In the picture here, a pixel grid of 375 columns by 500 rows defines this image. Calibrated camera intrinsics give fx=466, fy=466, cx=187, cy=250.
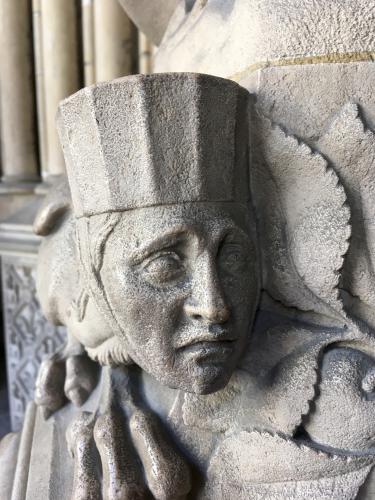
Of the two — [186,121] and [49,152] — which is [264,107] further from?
[49,152]

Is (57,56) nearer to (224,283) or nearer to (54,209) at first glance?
(54,209)

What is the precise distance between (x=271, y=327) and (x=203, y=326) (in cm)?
17

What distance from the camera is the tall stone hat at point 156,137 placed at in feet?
1.88

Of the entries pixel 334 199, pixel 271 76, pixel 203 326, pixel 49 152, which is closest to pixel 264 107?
pixel 271 76

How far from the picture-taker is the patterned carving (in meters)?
1.76

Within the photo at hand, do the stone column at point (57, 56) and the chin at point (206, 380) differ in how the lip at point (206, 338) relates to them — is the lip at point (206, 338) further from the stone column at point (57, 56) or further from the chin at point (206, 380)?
the stone column at point (57, 56)

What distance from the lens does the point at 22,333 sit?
1.81 meters

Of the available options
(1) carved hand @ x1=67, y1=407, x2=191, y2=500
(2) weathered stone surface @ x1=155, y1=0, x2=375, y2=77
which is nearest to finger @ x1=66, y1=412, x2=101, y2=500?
(1) carved hand @ x1=67, y1=407, x2=191, y2=500

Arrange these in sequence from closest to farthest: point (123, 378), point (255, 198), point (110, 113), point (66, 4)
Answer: point (110, 113), point (255, 198), point (123, 378), point (66, 4)

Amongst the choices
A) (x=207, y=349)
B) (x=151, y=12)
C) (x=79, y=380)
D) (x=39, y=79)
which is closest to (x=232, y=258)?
(x=207, y=349)

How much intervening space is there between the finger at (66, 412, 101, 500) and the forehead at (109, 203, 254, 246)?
38 cm

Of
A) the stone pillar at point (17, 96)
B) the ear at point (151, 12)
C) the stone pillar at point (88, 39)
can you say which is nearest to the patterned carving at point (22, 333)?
the stone pillar at point (17, 96)

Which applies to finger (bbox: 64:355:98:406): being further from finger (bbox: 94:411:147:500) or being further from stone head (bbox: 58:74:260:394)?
stone head (bbox: 58:74:260:394)

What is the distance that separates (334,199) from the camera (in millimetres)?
632
